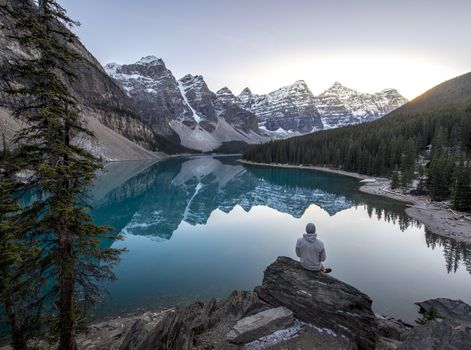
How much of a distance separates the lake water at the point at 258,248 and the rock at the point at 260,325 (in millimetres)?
9149

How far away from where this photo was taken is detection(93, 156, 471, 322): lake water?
63.7 feet

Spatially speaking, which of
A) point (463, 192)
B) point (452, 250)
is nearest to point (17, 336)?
point (452, 250)

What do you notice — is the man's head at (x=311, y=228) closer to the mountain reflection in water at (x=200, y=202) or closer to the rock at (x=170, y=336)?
the rock at (x=170, y=336)

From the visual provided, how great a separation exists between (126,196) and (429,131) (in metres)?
107

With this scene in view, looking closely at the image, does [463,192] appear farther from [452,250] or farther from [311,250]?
[311,250]

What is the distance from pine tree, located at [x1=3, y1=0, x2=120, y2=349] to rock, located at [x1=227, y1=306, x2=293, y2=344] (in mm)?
4833

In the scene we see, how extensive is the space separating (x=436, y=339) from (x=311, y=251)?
4.22m

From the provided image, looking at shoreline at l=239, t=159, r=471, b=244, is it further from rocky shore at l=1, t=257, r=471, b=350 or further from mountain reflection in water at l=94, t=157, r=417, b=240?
rocky shore at l=1, t=257, r=471, b=350

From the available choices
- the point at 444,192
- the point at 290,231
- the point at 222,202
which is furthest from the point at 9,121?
the point at 444,192

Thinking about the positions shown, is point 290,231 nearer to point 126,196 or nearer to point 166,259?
point 166,259

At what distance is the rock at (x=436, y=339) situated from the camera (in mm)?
7309

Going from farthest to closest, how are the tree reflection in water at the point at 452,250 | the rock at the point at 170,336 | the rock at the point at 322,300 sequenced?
the tree reflection in water at the point at 452,250 → the rock at the point at 322,300 → the rock at the point at 170,336

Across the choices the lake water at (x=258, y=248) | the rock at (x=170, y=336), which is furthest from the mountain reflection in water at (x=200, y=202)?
the rock at (x=170, y=336)

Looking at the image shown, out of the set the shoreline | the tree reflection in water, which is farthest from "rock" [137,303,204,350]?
the shoreline
